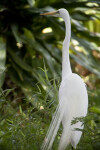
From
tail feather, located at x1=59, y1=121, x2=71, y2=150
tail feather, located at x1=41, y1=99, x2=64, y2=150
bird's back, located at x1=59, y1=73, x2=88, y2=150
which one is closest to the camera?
tail feather, located at x1=41, y1=99, x2=64, y2=150

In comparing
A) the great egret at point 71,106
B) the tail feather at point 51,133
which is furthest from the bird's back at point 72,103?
the tail feather at point 51,133

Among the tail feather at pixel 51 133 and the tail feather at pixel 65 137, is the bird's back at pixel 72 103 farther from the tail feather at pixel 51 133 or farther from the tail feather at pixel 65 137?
the tail feather at pixel 51 133

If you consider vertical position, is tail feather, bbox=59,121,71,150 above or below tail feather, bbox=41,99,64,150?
below

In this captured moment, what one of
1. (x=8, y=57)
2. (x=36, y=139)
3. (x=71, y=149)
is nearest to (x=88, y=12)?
(x=8, y=57)

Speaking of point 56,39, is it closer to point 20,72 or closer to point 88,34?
point 88,34

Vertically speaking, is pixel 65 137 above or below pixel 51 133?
below

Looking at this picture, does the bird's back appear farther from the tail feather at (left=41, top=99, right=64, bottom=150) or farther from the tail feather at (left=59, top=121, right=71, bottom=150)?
the tail feather at (left=41, top=99, right=64, bottom=150)

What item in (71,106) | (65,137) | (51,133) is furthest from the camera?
(71,106)

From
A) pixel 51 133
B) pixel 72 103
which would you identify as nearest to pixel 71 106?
pixel 72 103

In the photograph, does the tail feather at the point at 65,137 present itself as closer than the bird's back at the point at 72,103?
Yes

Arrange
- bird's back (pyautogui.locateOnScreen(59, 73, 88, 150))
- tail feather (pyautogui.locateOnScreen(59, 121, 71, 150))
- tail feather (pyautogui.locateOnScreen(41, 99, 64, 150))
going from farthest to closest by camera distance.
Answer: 1. bird's back (pyautogui.locateOnScreen(59, 73, 88, 150))
2. tail feather (pyautogui.locateOnScreen(59, 121, 71, 150))
3. tail feather (pyautogui.locateOnScreen(41, 99, 64, 150))

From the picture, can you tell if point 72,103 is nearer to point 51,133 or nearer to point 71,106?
point 71,106

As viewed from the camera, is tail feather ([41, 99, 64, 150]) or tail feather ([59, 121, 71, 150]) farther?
tail feather ([59, 121, 71, 150])

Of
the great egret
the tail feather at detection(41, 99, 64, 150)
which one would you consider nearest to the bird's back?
the great egret
